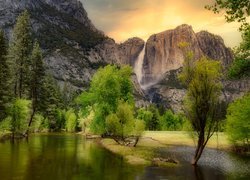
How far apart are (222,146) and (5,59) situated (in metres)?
47.7

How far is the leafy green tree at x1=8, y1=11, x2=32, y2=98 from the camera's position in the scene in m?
89.2

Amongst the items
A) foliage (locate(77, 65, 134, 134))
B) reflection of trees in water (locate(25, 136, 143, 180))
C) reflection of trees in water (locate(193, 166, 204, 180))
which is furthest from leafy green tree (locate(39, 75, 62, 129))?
reflection of trees in water (locate(193, 166, 204, 180))

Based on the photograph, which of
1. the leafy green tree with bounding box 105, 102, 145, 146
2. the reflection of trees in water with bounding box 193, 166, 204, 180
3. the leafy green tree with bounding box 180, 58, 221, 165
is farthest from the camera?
the leafy green tree with bounding box 105, 102, 145, 146

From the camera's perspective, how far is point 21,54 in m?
89.9

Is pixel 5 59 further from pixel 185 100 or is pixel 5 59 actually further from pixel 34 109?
pixel 185 100

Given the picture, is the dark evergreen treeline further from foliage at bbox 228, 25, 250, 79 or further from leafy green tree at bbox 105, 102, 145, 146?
foliage at bbox 228, 25, 250, 79

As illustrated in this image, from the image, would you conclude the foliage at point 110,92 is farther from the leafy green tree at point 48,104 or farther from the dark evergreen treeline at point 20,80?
the leafy green tree at point 48,104

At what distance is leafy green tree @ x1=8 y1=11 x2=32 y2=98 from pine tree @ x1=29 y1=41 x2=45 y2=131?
3671 mm

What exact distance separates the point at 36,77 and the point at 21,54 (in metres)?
10.4

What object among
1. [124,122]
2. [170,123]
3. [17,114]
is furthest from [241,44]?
[170,123]

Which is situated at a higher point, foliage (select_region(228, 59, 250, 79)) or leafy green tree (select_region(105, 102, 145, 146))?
foliage (select_region(228, 59, 250, 79))

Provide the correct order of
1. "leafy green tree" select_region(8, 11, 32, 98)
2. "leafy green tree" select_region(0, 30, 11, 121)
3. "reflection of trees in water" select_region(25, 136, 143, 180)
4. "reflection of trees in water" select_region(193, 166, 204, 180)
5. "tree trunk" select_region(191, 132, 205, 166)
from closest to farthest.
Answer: "reflection of trees in water" select_region(25, 136, 143, 180)
"reflection of trees in water" select_region(193, 166, 204, 180)
"tree trunk" select_region(191, 132, 205, 166)
"leafy green tree" select_region(0, 30, 11, 121)
"leafy green tree" select_region(8, 11, 32, 98)

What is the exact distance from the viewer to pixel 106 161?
151ft

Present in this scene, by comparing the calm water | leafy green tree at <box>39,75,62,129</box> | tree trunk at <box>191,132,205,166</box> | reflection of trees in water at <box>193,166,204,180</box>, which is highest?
leafy green tree at <box>39,75,62,129</box>
